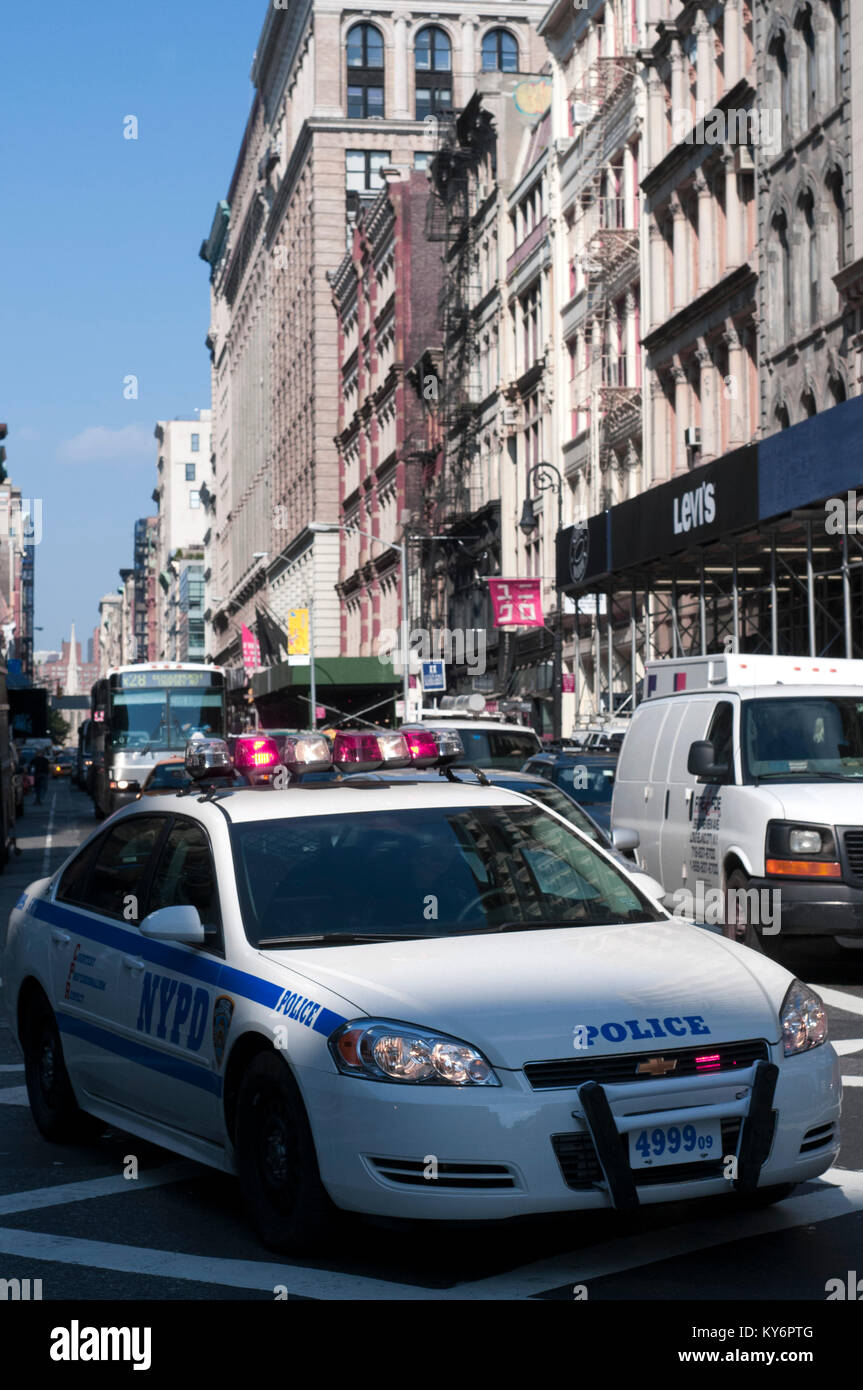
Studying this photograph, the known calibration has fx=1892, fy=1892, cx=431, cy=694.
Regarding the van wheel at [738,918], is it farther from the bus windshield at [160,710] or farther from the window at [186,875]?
the bus windshield at [160,710]

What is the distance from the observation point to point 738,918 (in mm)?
13844

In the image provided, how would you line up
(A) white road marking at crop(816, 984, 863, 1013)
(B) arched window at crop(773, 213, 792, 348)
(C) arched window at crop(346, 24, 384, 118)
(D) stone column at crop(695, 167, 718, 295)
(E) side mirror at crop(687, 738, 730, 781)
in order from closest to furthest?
(A) white road marking at crop(816, 984, 863, 1013)
(E) side mirror at crop(687, 738, 730, 781)
(B) arched window at crop(773, 213, 792, 348)
(D) stone column at crop(695, 167, 718, 295)
(C) arched window at crop(346, 24, 384, 118)

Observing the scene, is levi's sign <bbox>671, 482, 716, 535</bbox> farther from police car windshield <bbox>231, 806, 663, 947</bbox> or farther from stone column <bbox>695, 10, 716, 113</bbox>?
Result: police car windshield <bbox>231, 806, 663, 947</bbox>

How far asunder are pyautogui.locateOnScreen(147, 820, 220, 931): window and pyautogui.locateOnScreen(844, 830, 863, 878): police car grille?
21.9ft

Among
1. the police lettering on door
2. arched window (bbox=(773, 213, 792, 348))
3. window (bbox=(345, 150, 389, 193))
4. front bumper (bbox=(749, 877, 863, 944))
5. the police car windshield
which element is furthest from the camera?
window (bbox=(345, 150, 389, 193))

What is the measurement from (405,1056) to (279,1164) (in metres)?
0.75

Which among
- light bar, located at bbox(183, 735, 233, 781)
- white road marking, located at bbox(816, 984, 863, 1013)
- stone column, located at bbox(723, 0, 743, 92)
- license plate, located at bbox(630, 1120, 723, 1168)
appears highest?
stone column, located at bbox(723, 0, 743, 92)

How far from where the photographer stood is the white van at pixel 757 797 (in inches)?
521

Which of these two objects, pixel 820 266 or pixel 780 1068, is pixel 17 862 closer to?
pixel 820 266

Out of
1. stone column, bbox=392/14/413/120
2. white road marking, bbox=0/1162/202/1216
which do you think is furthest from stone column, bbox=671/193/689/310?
stone column, bbox=392/14/413/120

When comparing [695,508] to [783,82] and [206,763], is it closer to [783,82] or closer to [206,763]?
[783,82]

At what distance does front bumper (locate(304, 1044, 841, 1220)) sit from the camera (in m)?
5.74

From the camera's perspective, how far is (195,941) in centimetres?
695

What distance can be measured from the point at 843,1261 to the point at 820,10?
29.9m
